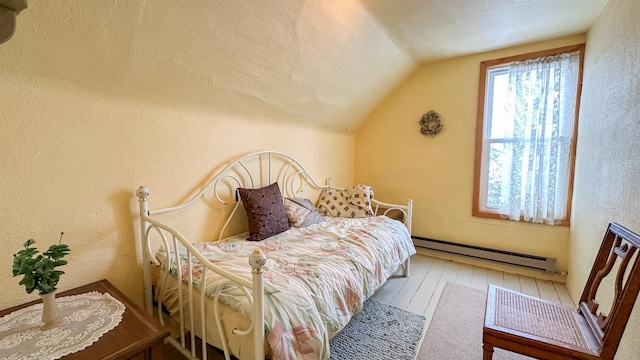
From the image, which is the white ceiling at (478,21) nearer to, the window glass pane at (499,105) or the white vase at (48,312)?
the window glass pane at (499,105)

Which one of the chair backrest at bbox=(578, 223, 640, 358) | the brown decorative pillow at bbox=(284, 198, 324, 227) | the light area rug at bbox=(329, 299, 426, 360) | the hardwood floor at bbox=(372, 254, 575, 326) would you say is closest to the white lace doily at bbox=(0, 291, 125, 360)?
the light area rug at bbox=(329, 299, 426, 360)

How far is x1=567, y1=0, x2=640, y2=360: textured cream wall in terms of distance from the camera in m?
1.32

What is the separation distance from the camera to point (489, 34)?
232 centimetres

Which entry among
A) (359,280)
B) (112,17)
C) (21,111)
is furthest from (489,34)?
(21,111)

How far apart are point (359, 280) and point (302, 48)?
5.24ft

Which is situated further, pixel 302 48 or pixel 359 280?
pixel 302 48

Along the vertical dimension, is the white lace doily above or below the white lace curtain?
below

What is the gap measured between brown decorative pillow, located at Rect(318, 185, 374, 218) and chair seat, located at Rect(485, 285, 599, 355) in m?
1.37

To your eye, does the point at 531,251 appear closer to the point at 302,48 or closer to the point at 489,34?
the point at 489,34

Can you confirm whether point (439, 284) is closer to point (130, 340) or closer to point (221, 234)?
point (221, 234)

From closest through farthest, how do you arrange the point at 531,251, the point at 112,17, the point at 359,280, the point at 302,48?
the point at 112,17
the point at 359,280
the point at 302,48
the point at 531,251

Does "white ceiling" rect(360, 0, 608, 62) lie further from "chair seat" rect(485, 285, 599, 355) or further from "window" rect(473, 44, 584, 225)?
→ "chair seat" rect(485, 285, 599, 355)

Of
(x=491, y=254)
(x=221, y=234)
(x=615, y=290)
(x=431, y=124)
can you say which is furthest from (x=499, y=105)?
(x=221, y=234)

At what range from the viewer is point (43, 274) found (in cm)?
91
